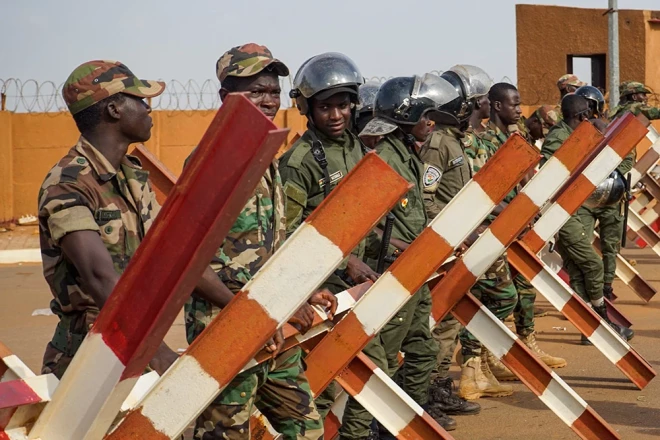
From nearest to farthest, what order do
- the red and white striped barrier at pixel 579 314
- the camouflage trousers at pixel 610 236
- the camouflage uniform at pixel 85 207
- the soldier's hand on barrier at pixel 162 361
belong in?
the soldier's hand on barrier at pixel 162 361
the camouflage uniform at pixel 85 207
the red and white striped barrier at pixel 579 314
the camouflage trousers at pixel 610 236

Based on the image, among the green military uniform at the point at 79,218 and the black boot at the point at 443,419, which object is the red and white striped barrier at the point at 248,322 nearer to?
the green military uniform at the point at 79,218

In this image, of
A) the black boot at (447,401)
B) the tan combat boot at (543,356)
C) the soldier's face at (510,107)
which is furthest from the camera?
the soldier's face at (510,107)

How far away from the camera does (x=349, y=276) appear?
497 cm

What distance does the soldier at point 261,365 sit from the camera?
3.70 m

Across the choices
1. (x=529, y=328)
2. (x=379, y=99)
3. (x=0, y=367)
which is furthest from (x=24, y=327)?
(x=0, y=367)

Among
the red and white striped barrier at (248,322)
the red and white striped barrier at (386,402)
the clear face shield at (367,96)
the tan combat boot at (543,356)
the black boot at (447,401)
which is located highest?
the red and white striped barrier at (248,322)

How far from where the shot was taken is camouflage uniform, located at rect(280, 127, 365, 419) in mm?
4723

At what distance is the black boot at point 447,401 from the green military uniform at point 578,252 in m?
2.55

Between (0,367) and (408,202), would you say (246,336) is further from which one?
(408,202)

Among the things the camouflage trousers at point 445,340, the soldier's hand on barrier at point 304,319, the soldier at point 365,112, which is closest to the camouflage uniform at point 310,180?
the soldier's hand on barrier at point 304,319

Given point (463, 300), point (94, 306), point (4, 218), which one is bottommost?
point (4, 218)

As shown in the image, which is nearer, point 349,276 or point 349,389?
point 349,389

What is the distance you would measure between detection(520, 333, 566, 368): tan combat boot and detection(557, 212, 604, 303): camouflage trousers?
868 mm

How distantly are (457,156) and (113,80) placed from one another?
12.3 ft
